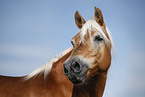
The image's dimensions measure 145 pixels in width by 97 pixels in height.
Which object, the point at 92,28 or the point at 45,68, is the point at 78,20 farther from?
the point at 45,68

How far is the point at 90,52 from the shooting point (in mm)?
3201

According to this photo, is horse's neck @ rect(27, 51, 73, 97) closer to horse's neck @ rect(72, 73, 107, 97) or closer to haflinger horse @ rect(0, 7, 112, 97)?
haflinger horse @ rect(0, 7, 112, 97)

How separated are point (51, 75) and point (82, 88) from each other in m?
0.82

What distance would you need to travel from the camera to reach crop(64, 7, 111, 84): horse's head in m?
2.90

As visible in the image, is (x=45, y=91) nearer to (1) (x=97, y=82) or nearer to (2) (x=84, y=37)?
(1) (x=97, y=82)

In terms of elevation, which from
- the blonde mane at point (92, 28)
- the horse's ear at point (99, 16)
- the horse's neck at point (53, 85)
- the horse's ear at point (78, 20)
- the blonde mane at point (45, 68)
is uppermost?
the horse's ear at point (78, 20)

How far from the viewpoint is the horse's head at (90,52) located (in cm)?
290

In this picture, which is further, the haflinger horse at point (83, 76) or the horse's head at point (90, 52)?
the haflinger horse at point (83, 76)

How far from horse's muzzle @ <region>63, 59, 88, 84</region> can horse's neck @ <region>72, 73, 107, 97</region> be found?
19.7 inches

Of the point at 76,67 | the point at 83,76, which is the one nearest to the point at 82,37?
the point at 76,67

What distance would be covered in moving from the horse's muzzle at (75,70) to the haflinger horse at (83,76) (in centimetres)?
6

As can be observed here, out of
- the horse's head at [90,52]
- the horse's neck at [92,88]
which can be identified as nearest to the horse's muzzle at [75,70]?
the horse's head at [90,52]

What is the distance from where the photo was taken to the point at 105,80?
348cm

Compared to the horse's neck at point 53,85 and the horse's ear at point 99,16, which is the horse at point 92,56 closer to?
the horse's ear at point 99,16
